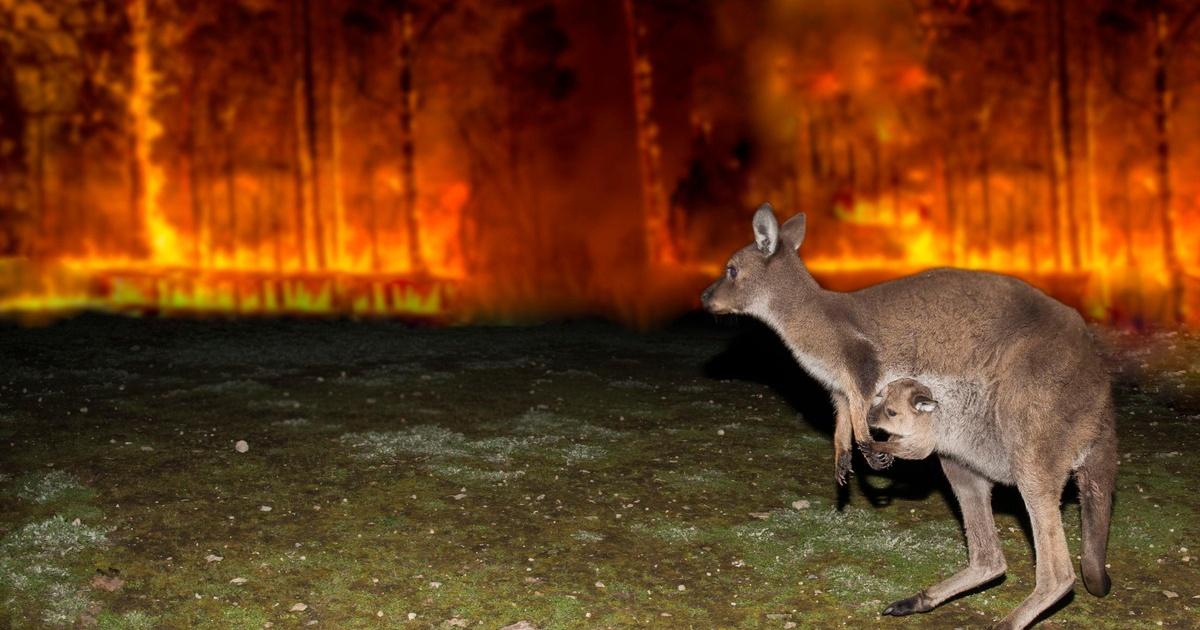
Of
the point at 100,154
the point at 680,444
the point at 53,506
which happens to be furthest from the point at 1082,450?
the point at 100,154

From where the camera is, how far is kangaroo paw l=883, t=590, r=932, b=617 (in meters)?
4.48

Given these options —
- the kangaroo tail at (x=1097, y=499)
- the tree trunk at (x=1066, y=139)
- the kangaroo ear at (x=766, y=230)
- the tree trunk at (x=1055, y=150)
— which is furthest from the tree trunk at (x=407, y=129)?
the kangaroo tail at (x=1097, y=499)

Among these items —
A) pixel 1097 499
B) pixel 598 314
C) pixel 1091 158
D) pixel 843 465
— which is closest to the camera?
pixel 1097 499

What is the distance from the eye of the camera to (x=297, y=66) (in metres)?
13.3

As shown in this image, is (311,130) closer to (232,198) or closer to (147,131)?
(232,198)

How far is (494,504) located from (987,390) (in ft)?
8.13

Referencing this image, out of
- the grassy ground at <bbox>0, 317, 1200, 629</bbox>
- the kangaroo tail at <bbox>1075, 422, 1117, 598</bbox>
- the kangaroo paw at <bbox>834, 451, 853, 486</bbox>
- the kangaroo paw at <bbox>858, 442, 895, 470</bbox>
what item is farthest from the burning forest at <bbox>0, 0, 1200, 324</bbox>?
the kangaroo tail at <bbox>1075, 422, 1117, 598</bbox>

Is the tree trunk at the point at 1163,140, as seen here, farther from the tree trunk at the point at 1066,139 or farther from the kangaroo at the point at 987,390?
the kangaroo at the point at 987,390

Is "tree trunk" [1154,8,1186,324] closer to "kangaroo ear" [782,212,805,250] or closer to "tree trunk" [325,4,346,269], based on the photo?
"kangaroo ear" [782,212,805,250]

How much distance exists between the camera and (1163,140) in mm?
12391

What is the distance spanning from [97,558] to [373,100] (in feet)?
30.1

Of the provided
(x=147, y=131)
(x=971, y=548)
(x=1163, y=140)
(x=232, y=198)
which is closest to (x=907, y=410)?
(x=971, y=548)

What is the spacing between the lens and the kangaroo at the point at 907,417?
14.5 feet

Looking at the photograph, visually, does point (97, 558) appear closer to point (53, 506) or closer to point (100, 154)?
point (53, 506)
